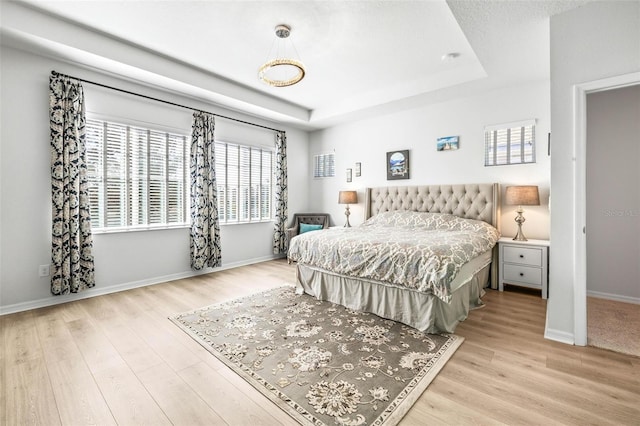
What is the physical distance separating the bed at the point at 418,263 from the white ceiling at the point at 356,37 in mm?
1603

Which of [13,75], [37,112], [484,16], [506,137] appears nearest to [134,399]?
[37,112]

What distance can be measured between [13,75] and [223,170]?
259 centimetres

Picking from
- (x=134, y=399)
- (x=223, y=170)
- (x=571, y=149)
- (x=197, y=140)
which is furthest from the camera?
(x=223, y=170)

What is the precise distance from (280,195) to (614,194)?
16.0 ft

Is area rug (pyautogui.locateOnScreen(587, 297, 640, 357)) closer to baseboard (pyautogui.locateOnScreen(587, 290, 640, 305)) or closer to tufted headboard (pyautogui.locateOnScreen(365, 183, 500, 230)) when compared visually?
baseboard (pyautogui.locateOnScreen(587, 290, 640, 305))

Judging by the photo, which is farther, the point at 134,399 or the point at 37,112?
the point at 37,112

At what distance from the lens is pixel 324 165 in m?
6.19

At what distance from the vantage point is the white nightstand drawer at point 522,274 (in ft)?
11.3

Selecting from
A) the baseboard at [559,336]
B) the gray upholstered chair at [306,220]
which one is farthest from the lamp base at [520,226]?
the gray upholstered chair at [306,220]

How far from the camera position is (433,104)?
4.63 meters

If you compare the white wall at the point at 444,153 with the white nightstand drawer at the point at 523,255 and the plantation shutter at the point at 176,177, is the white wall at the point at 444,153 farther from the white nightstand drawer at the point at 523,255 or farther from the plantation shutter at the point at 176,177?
the plantation shutter at the point at 176,177

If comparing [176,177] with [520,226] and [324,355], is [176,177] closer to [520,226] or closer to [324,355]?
[324,355]

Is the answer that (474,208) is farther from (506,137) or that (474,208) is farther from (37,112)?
(37,112)

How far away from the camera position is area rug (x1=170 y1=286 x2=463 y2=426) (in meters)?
1.65
